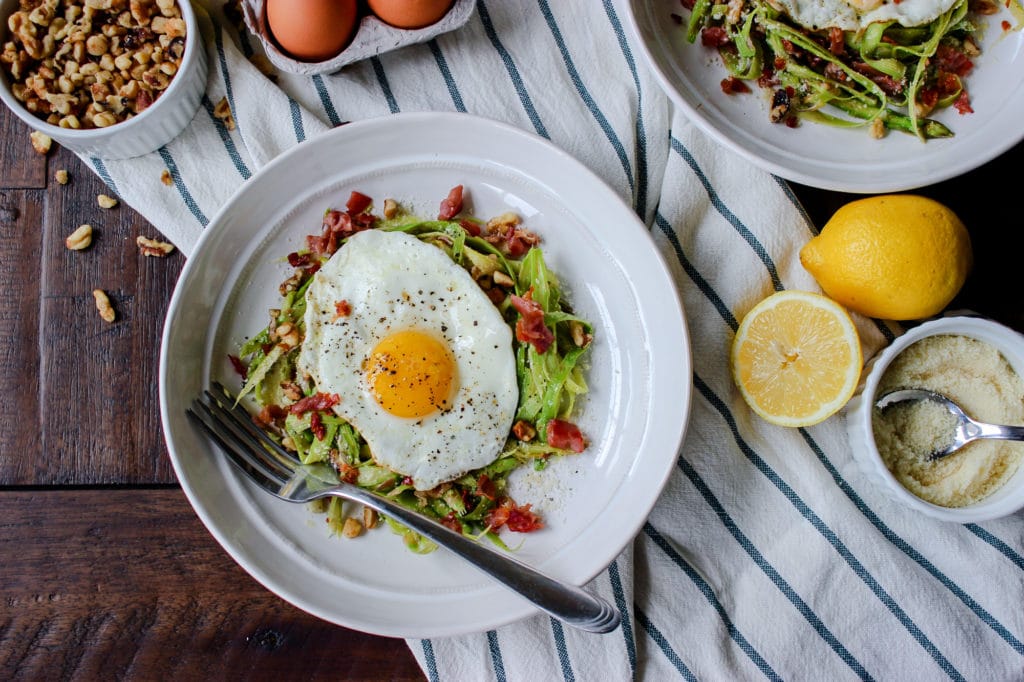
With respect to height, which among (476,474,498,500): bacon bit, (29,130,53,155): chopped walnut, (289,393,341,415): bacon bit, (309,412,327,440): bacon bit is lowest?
(476,474,498,500): bacon bit

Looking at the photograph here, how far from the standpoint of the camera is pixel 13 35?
7.39ft

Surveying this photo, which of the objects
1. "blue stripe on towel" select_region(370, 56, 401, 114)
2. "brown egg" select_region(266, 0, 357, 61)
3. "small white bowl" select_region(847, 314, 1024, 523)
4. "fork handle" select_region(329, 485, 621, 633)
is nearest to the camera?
"fork handle" select_region(329, 485, 621, 633)

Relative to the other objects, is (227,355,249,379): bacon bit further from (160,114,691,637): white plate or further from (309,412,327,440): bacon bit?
(309,412,327,440): bacon bit

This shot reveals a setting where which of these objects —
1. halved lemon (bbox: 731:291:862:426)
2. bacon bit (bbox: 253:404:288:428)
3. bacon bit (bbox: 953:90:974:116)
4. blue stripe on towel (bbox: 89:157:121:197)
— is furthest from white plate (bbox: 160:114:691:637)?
bacon bit (bbox: 953:90:974:116)

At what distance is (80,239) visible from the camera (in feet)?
8.01

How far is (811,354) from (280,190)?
5.33ft

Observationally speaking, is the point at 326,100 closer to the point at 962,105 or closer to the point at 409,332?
the point at 409,332

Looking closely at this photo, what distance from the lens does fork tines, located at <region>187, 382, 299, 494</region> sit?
7.23 feet

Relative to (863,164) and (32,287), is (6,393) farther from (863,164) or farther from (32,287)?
(863,164)

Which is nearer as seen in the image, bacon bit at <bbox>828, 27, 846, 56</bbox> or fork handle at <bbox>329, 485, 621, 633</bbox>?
fork handle at <bbox>329, 485, 621, 633</bbox>

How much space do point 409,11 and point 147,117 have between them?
0.82 m

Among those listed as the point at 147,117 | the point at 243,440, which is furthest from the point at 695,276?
the point at 147,117

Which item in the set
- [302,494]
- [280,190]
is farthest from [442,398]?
[280,190]

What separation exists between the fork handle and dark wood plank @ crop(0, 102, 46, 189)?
65.3 inches
